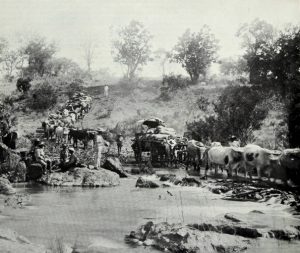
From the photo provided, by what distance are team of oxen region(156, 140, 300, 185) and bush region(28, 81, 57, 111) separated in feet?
46.5

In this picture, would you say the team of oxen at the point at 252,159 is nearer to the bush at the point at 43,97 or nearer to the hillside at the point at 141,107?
the hillside at the point at 141,107

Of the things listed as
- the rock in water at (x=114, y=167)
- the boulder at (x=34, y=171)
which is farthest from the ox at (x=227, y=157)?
the boulder at (x=34, y=171)

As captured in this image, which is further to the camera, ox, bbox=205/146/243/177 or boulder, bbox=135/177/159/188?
ox, bbox=205/146/243/177

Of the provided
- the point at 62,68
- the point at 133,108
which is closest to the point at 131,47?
the point at 62,68

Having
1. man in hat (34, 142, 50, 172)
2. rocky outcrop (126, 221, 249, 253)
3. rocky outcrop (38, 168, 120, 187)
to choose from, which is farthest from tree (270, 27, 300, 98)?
rocky outcrop (126, 221, 249, 253)

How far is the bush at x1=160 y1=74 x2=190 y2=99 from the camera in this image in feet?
93.5

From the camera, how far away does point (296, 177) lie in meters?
11.5

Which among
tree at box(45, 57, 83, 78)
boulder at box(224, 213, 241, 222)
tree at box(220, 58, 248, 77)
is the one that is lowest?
boulder at box(224, 213, 241, 222)

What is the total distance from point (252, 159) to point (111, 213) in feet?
19.9

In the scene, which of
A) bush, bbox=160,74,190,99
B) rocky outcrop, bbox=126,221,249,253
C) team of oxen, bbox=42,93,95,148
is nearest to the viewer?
rocky outcrop, bbox=126,221,249,253

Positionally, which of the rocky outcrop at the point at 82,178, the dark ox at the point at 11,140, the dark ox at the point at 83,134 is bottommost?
the rocky outcrop at the point at 82,178

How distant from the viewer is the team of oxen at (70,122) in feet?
71.7

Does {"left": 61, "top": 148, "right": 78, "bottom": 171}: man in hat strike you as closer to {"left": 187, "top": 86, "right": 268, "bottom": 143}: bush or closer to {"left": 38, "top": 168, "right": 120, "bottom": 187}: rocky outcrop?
{"left": 38, "top": 168, "right": 120, "bottom": 187}: rocky outcrop

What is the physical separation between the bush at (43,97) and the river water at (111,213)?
1706cm
